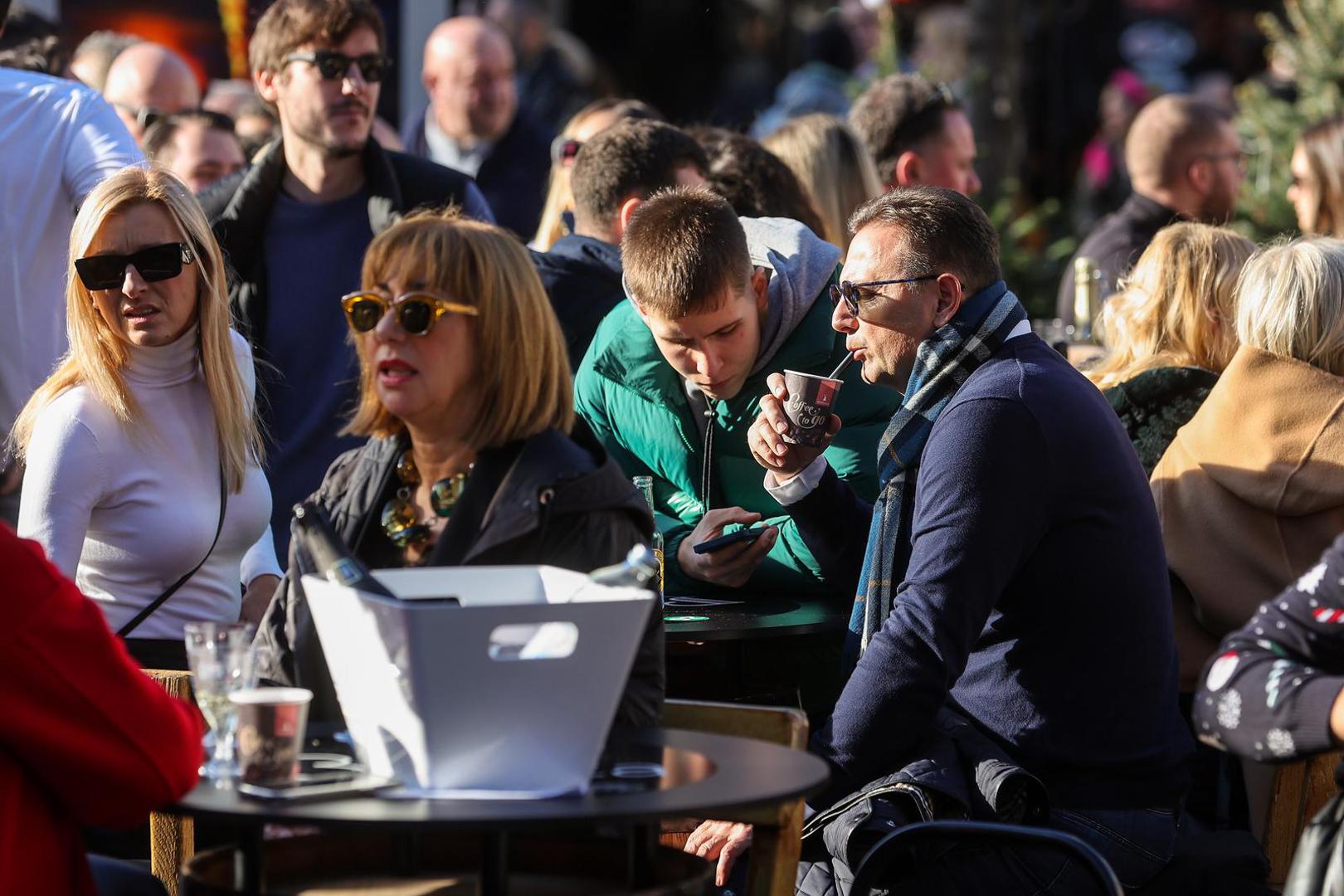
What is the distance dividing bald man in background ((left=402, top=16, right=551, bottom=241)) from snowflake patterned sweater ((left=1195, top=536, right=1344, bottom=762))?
18.5 ft

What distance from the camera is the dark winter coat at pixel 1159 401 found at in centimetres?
499

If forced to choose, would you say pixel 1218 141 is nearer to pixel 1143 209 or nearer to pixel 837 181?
pixel 1143 209

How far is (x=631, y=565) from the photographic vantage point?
2477 millimetres

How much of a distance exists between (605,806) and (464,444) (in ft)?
3.41

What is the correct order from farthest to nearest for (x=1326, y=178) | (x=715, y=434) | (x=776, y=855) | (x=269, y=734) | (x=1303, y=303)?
(x=1326, y=178), (x=715, y=434), (x=1303, y=303), (x=776, y=855), (x=269, y=734)

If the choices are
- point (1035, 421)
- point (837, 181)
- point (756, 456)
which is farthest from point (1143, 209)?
point (1035, 421)

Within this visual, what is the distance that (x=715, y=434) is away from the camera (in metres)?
4.48

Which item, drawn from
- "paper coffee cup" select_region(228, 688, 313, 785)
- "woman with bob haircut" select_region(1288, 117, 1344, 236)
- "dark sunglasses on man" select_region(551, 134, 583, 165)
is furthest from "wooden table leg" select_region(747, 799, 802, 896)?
"woman with bob haircut" select_region(1288, 117, 1344, 236)

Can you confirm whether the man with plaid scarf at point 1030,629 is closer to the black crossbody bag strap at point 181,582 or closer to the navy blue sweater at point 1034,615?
the navy blue sweater at point 1034,615

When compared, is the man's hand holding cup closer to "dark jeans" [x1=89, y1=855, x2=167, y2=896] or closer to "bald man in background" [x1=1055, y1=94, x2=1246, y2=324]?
"dark jeans" [x1=89, y1=855, x2=167, y2=896]

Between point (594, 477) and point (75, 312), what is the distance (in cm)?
156

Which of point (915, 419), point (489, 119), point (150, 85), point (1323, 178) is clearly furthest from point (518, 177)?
point (915, 419)

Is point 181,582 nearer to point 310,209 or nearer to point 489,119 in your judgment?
point 310,209

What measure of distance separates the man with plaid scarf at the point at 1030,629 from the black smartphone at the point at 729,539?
0.59m
